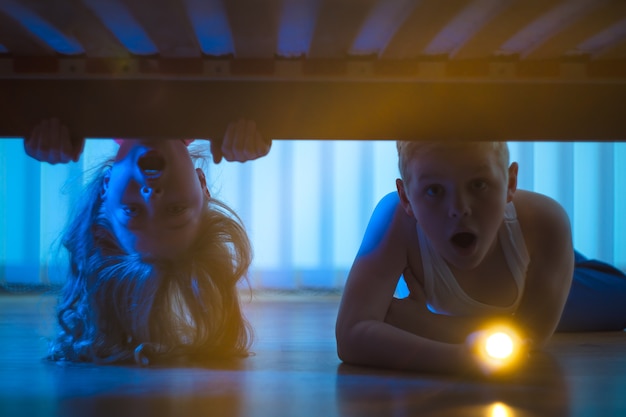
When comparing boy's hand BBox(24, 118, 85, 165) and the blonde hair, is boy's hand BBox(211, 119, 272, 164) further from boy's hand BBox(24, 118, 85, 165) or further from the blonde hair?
the blonde hair

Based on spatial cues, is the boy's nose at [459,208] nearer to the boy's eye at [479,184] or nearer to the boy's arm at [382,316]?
the boy's eye at [479,184]

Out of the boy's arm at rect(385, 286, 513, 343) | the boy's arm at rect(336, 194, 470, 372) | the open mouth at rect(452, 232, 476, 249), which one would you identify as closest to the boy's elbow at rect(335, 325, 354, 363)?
the boy's arm at rect(336, 194, 470, 372)

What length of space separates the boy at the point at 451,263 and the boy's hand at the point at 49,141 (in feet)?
1.72

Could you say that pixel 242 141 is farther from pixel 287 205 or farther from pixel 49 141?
pixel 287 205

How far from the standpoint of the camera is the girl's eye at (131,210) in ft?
4.07

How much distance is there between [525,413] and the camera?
79 cm

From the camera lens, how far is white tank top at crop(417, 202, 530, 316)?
4.03 feet

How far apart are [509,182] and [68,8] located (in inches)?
30.8

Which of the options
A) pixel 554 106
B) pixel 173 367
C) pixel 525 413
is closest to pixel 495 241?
pixel 554 106

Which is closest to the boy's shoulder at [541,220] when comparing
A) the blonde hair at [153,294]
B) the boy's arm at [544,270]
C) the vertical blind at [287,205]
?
the boy's arm at [544,270]

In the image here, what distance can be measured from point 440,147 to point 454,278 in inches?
10.0

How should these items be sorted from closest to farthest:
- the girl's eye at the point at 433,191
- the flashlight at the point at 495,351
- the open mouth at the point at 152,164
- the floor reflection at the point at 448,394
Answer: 1. the floor reflection at the point at 448,394
2. the flashlight at the point at 495,351
3. the girl's eye at the point at 433,191
4. the open mouth at the point at 152,164

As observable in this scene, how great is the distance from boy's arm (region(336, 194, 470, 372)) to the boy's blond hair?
0.11 metres

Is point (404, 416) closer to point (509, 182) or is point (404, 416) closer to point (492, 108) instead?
point (492, 108)
